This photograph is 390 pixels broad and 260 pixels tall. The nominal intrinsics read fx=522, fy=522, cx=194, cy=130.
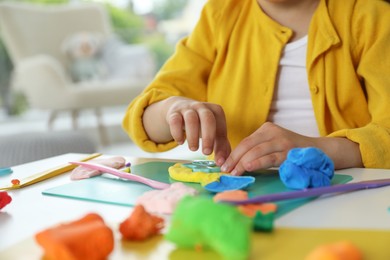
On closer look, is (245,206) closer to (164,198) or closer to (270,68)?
(164,198)

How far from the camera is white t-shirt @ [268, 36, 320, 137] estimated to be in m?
0.82

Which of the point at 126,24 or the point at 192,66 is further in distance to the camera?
the point at 126,24

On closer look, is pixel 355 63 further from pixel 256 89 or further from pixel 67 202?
pixel 67 202

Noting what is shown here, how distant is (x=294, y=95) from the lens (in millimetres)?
828

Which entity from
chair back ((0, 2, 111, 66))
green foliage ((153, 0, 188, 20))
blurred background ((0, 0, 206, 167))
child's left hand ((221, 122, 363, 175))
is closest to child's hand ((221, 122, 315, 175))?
child's left hand ((221, 122, 363, 175))

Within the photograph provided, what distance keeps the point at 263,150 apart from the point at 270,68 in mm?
299

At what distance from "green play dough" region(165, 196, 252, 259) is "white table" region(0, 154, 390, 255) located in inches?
3.2

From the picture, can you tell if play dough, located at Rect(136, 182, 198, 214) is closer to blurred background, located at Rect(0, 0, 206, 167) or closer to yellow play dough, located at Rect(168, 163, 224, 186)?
yellow play dough, located at Rect(168, 163, 224, 186)

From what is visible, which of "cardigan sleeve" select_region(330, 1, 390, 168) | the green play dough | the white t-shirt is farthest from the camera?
the white t-shirt

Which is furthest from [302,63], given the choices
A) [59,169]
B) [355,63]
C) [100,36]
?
[100,36]

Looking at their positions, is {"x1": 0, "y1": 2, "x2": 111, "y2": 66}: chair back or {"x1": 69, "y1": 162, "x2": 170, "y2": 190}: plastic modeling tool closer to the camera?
{"x1": 69, "y1": 162, "x2": 170, "y2": 190}: plastic modeling tool

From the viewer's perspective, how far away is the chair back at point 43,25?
2629 mm

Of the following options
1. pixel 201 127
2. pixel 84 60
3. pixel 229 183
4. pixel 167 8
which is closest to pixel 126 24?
pixel 167 8

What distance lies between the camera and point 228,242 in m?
0.29
